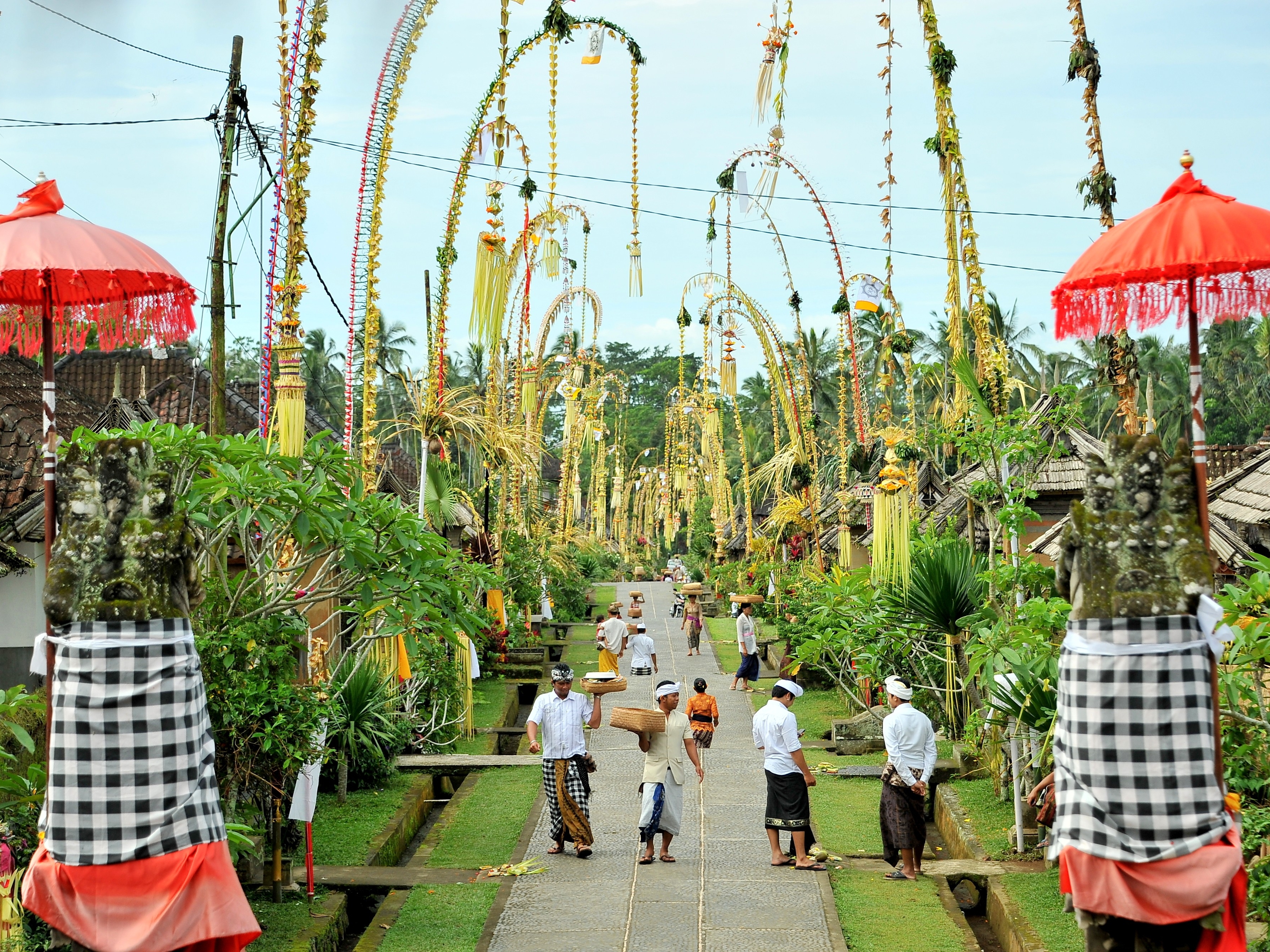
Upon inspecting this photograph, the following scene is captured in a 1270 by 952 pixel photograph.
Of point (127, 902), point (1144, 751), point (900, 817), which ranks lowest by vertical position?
point (900, 817)

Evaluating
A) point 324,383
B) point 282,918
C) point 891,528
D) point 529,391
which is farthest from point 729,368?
point 324,383

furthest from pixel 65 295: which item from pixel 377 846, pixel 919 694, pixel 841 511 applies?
pixel 841 511

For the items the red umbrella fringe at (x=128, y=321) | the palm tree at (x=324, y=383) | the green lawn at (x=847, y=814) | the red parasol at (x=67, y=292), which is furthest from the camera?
the palm tree at (x=324, y=383)

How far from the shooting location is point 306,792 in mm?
8328

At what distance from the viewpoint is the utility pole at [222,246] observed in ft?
36.0

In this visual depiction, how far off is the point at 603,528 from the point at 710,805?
39.7 metres

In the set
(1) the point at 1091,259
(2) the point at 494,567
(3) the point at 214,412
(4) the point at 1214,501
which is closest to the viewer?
(1) the point at 1091,259

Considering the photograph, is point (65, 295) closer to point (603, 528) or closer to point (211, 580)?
point (211, 580)

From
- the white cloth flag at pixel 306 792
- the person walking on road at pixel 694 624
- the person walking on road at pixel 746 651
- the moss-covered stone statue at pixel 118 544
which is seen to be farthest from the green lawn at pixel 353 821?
the person walking on road at pixel 694 624

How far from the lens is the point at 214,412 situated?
425 inches

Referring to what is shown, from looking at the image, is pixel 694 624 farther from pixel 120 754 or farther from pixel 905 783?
pixel 120 754

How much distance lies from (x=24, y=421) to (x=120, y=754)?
10785mm

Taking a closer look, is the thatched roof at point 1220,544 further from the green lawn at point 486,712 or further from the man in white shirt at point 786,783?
the green lawn at point 486,712

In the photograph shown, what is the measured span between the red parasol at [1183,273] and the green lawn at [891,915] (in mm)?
3774
